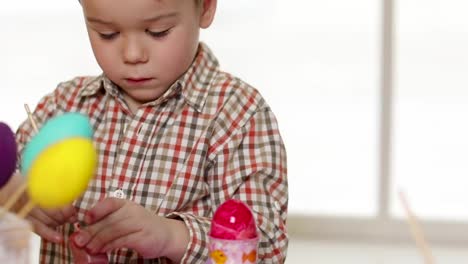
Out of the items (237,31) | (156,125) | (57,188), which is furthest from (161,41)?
(237,31)

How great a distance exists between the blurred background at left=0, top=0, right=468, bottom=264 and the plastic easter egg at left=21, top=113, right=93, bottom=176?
1.97m

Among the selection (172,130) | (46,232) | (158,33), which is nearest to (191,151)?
(172,130)

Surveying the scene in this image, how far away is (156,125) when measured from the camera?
3.53 ft

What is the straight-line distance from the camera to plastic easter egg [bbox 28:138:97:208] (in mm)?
636

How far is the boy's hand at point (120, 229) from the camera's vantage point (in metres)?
0.82

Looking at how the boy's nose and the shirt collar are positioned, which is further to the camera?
the shirt collar

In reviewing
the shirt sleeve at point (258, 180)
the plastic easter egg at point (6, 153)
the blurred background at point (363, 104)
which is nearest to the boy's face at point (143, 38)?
the shirt sleeve at point (258, 180)

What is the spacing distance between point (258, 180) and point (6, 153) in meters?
0.37

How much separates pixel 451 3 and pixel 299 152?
594 millimetres

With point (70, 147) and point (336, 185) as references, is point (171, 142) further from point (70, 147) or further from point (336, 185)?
point (336, 185)

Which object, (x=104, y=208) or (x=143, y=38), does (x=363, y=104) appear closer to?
(x=143, y=38)

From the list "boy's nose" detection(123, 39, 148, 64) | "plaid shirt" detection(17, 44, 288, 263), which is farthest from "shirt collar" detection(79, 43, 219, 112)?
"boy's nose" detection(123, 39, 148, 64)

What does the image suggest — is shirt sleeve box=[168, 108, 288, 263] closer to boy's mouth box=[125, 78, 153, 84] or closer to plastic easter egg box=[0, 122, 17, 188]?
boy's mouth box=[125, 78, 153, 84]

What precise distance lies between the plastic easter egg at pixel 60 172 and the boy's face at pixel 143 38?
31 cm
